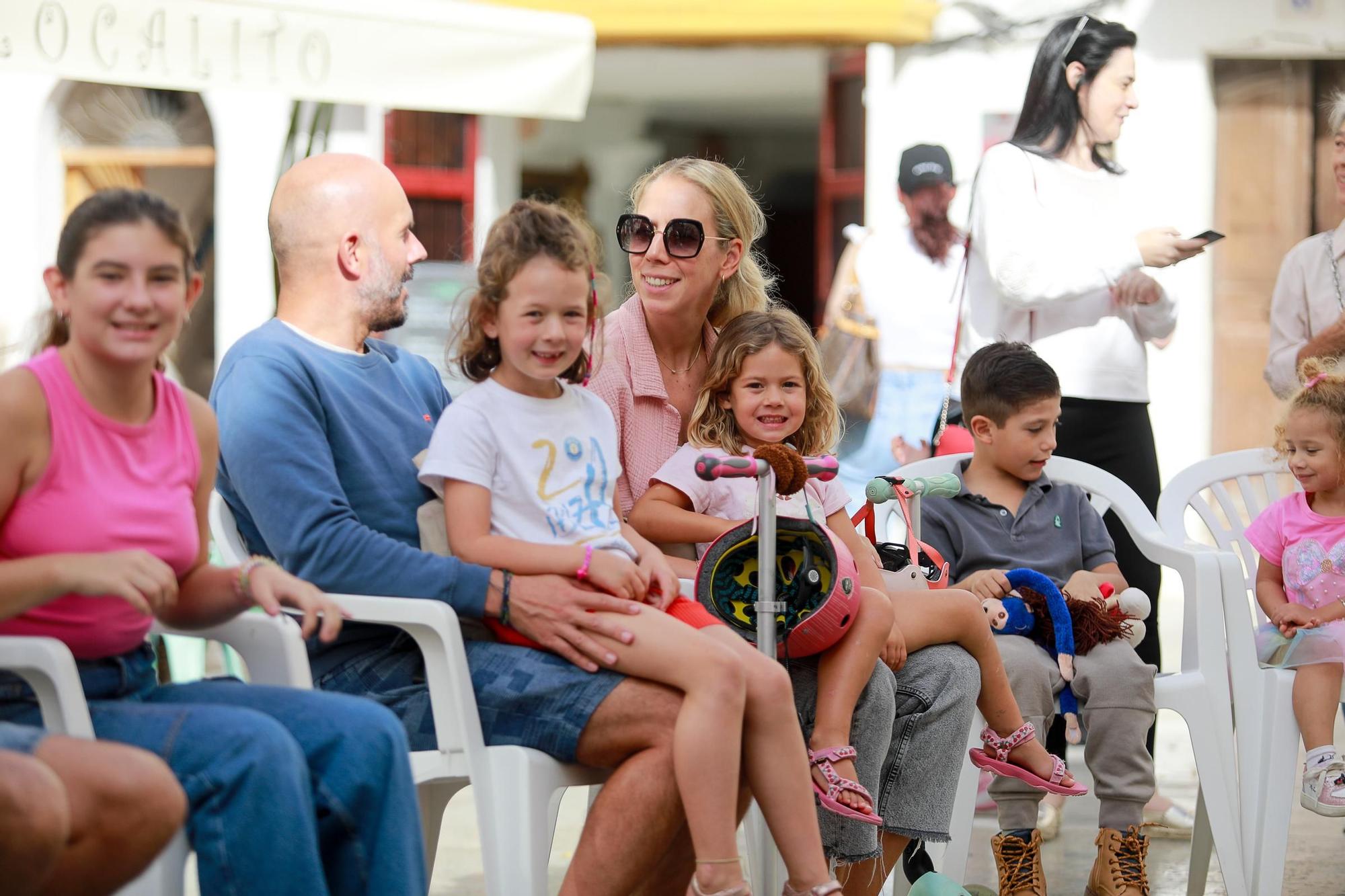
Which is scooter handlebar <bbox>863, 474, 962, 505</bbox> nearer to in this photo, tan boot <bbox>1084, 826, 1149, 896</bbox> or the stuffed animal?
the stuffed animal

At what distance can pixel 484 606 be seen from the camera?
95.5 inches

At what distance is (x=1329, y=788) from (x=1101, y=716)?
1.51 feet

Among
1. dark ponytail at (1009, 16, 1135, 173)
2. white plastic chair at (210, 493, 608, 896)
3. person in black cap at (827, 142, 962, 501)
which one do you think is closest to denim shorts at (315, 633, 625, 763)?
white plastic chair at (210, 493, 608, 896)

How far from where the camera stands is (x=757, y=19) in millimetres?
8648

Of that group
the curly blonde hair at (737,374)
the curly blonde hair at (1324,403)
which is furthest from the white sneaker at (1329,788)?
the curly blonde hair at (737,374)

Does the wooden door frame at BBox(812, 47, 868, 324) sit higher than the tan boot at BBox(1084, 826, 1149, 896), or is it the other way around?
the wooden door frame at BBox(812, 47, 868, 324)

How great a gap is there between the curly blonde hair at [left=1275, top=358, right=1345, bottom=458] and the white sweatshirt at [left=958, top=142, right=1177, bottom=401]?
1.33 feet

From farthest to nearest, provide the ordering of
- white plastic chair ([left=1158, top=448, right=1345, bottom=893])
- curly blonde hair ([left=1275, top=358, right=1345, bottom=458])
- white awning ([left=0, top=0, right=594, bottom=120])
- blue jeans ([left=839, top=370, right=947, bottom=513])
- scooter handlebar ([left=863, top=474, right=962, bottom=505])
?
blue jeans ([left=839, top=370, right=947, bottom=513])
white awning ([left=0, top=0, right=594, bottom=120])
curly blonde hair ([left=1275, top=358, right=1345, bottom=458])
white plastic chair ([left=1158, top=448, right=1345, bottom=893])
scooter handlebar ([left=863, top=474, right=962, bottom=505])

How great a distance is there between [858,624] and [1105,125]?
1.80 meters

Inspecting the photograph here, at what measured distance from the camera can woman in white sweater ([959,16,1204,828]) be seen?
148 inches

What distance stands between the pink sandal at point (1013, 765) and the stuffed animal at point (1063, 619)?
0.21m

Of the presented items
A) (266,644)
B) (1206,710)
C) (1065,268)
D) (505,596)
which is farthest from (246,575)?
(1065,268)

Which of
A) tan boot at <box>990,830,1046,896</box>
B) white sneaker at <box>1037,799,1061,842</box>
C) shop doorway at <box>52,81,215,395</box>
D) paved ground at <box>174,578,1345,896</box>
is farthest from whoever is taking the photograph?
shop doorway at <box>52,81,215,395</box>

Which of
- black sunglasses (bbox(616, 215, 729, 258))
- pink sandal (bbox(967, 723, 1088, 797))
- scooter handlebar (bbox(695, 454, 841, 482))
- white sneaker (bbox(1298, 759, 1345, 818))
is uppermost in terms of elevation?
black sunglasses (bbox(616, 215, 729, 258))
